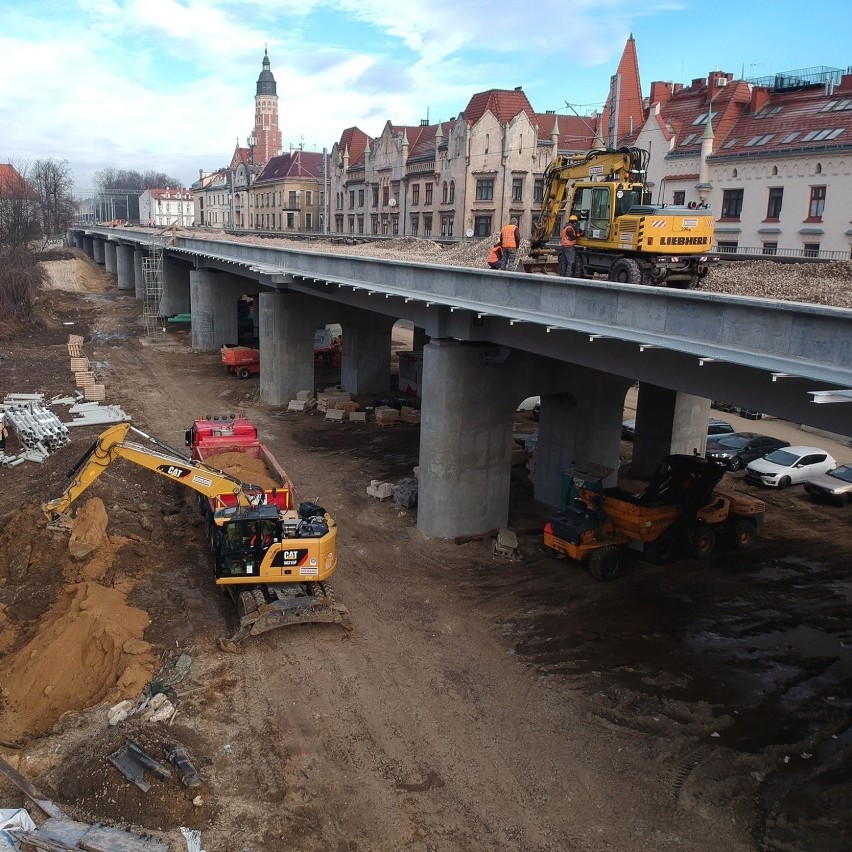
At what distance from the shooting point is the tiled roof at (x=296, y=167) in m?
81.3

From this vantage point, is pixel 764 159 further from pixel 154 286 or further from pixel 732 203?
pixel 154 286

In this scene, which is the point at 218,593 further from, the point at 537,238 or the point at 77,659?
the point at 537,238

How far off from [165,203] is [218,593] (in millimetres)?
145270

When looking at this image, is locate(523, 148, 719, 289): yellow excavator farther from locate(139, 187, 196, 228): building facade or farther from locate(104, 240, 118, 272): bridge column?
locate(139, 187, 196, 228): building facade

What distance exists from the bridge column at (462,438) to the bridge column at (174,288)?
144 feet

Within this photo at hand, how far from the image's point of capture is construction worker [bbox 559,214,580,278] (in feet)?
55.7

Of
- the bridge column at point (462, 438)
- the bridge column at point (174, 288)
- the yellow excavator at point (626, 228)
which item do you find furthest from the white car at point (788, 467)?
the bridge column at point (174, 288)

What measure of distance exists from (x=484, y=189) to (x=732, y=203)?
19913 mm

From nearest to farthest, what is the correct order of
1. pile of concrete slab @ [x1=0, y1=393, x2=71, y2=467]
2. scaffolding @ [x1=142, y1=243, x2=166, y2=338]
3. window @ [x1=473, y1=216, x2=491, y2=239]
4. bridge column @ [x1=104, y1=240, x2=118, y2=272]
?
pile of concrete slab @ [x1=0, y1=393, x2=71, y2=467]
scaffolding @ [x1=142, y1=243, x2=166, y2=338]
window @ [x1=473, y1=216, x2=491, y2=239]
bridge column @ [x1=104, y1=240, x2=118, y2=272]

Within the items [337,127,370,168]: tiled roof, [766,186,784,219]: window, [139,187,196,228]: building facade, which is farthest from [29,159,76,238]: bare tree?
[766,186,784,219]: window

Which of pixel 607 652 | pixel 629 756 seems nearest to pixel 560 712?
pixel 629 756

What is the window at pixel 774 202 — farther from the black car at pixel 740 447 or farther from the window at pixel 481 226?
the window at pixel 481 226

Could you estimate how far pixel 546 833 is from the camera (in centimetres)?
966

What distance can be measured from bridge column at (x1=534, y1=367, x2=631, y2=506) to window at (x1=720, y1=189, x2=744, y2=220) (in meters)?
19.7
